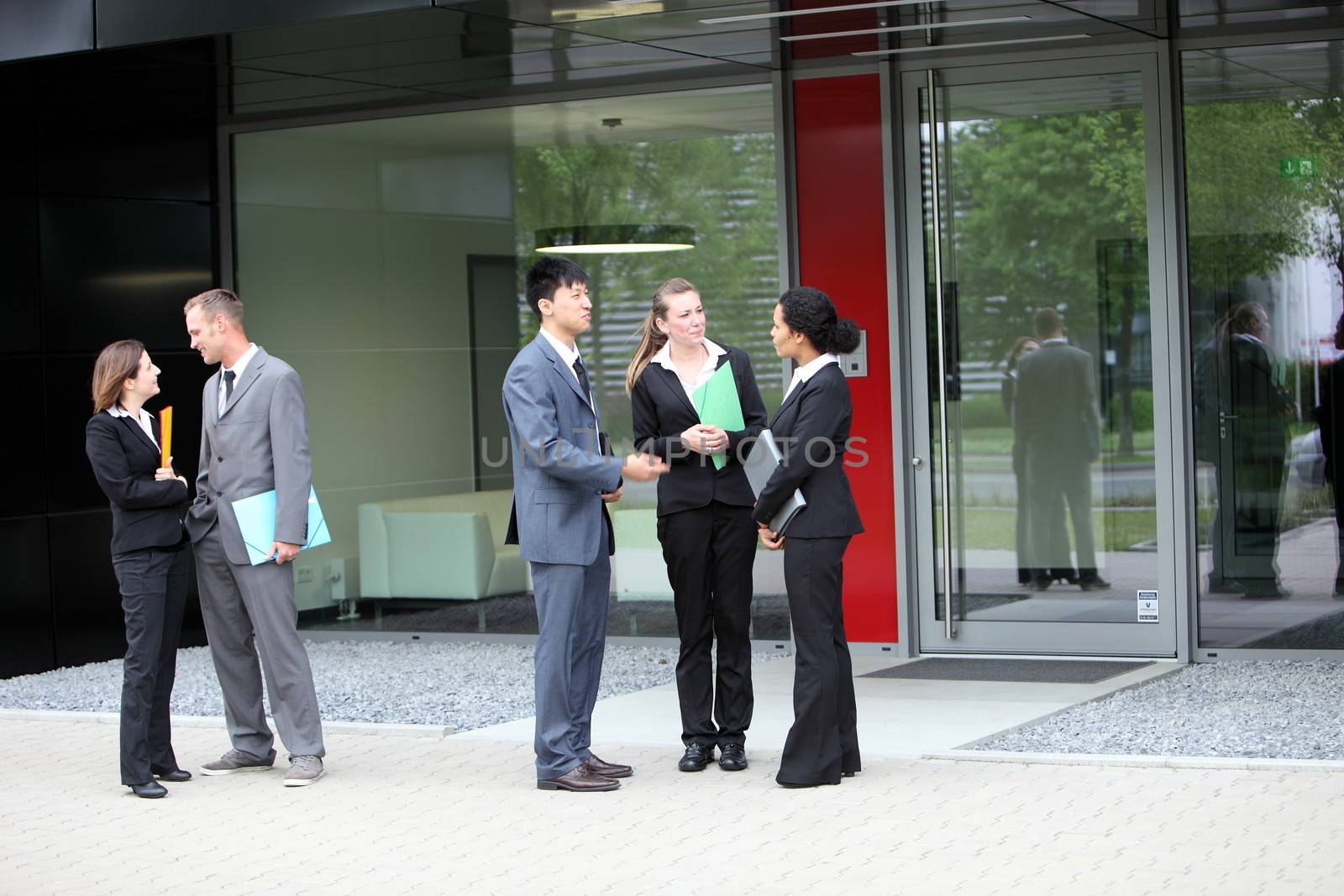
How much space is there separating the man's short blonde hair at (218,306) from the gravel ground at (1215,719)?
349 cm

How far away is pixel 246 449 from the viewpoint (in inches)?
267

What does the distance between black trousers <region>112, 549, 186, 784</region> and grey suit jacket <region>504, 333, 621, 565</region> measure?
148 cm

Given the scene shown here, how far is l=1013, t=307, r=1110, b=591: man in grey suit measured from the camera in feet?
30.7

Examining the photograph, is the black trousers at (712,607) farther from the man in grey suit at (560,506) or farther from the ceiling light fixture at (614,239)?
the ceiling light fixture at (614,239)

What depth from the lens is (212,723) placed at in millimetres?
8094

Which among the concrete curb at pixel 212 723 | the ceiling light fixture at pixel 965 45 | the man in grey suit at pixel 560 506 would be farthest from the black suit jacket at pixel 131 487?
the ceiling light fixture at pixel 965 45

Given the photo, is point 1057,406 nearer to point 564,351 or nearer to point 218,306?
point 564,351

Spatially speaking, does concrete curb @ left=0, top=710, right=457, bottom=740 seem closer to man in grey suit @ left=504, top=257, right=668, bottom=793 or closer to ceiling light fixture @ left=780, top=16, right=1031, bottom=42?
man in grey suit @ left=504, top=257, right=668, bottom=793

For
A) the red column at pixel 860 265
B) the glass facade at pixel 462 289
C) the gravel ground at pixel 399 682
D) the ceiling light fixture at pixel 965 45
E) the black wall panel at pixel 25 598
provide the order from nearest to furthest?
the gravel ground at pixel 399 682
the ceiling light fixture at pixel 965 45
the red column at pixel 860 265
the black wall panel at pixel 25 598
the glass facade at pixel 462 289

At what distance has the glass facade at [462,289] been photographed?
998cm

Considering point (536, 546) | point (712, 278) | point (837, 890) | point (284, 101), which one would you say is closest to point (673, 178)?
point (712, 278)

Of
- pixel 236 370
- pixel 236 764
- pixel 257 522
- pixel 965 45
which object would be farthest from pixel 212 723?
pixel 965 45

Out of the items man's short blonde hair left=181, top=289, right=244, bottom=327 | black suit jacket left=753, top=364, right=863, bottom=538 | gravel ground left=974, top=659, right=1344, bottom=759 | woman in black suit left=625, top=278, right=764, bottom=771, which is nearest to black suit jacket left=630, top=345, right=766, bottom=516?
woman in black suit left=625, top=278, right=764, bottom=771

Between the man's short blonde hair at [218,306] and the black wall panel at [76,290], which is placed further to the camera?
the black wall panel at [76,290]
